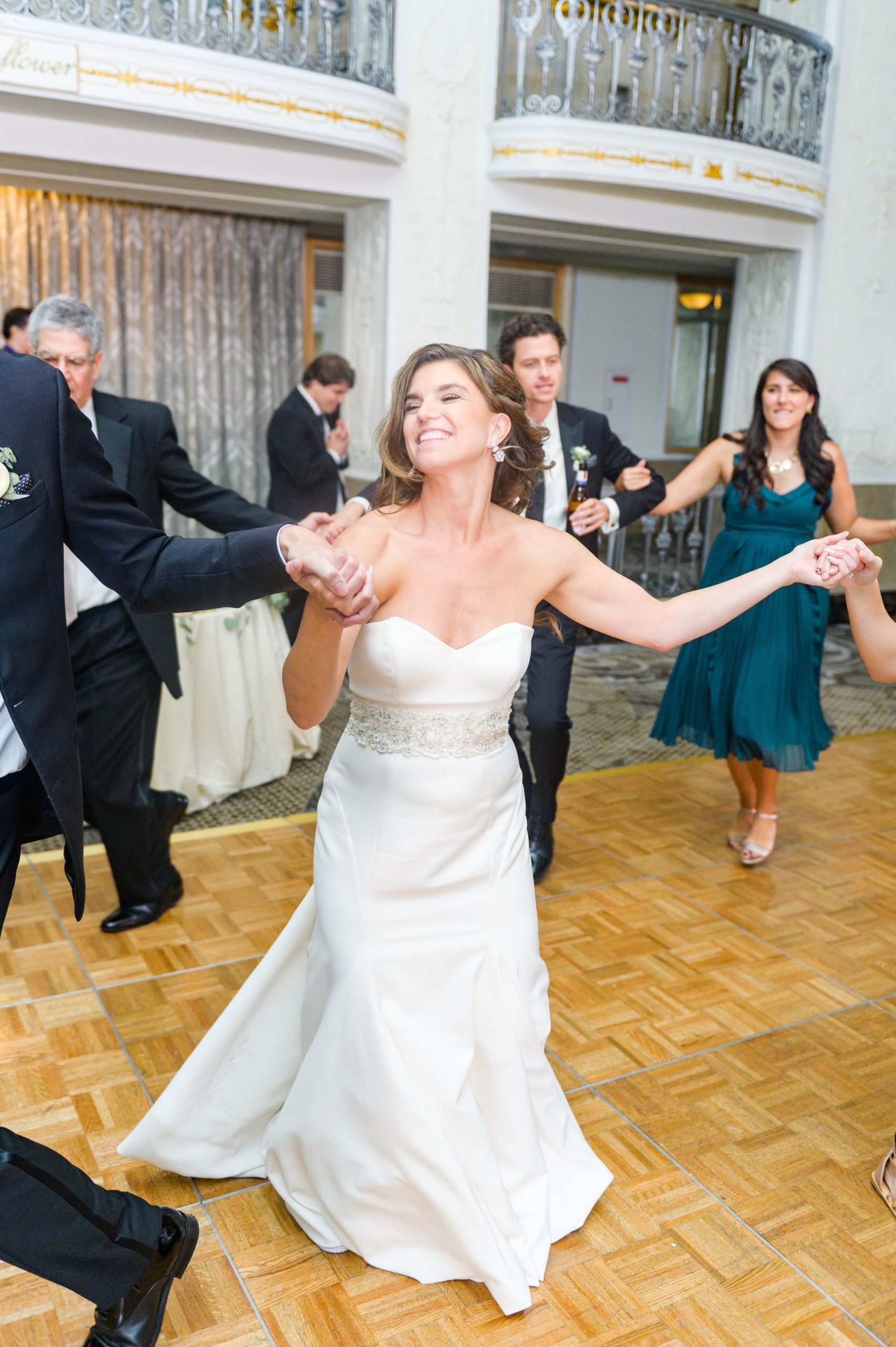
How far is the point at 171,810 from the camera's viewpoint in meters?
3.91

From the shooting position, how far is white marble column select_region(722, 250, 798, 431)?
10422 millimetres

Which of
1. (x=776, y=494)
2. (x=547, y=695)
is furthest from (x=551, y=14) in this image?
(x=547, y=695)

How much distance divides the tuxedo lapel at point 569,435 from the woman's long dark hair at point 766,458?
649 mm

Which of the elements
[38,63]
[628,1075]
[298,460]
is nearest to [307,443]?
[298,460]

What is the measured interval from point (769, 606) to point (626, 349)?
883 cm

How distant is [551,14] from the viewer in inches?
352

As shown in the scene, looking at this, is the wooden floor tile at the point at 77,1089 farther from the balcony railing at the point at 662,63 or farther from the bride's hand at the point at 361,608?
the balcony railing at the point at 662,63

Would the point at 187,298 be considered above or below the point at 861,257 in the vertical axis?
below

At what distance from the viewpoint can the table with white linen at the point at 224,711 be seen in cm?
487

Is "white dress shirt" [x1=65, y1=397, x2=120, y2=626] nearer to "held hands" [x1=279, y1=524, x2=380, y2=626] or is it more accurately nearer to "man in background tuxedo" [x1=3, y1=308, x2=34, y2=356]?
"held hands" [x1=279, y1=524, x2=380, y2=626]

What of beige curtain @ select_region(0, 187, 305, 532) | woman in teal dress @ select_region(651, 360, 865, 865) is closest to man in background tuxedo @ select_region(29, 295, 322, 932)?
woman in teal dress @ select_region(651, 360, 865, 865)

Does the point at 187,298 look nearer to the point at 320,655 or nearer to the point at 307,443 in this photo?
the point at 307,443

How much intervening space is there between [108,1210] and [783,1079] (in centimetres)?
186

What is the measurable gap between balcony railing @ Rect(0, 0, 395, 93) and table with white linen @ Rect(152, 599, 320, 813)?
3.98m
